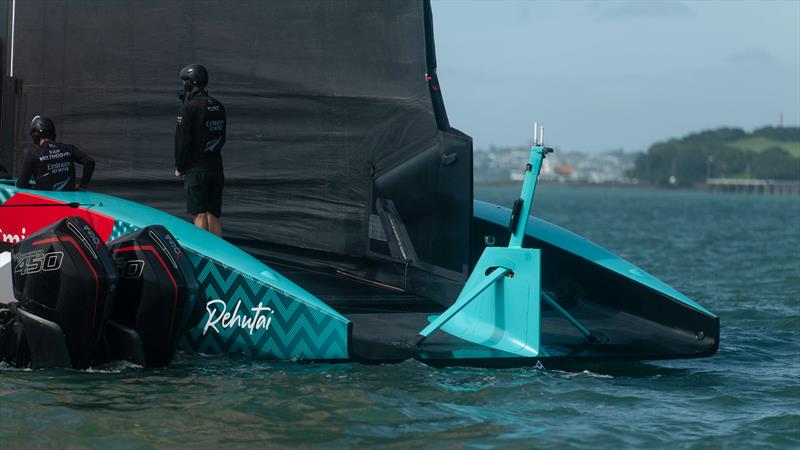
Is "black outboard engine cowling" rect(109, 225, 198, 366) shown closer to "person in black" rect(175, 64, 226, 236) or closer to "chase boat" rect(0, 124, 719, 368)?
"chase boat" rect(0, 124, 719, 368)

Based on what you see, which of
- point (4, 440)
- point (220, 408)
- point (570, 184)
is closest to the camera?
point (4, 440)

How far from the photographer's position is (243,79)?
24.0 feet

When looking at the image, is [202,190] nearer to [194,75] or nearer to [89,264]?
[194,75]

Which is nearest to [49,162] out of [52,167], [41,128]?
[52,167]

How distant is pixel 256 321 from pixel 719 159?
5169 inches

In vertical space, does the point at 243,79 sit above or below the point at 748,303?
above

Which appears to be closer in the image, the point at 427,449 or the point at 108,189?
the point at 427,449

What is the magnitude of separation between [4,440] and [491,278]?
2504mm

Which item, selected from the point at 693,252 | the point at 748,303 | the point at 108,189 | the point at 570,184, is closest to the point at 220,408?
the point at 108,189

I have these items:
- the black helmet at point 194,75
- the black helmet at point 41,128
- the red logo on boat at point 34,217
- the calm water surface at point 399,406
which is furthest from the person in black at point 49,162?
the calm water surface at point 399,406

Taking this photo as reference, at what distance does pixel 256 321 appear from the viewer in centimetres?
594

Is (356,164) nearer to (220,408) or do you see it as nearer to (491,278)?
(491,278)

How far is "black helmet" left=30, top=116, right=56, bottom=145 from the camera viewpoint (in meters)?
6.67

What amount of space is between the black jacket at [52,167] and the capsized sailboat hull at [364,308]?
22 cm
